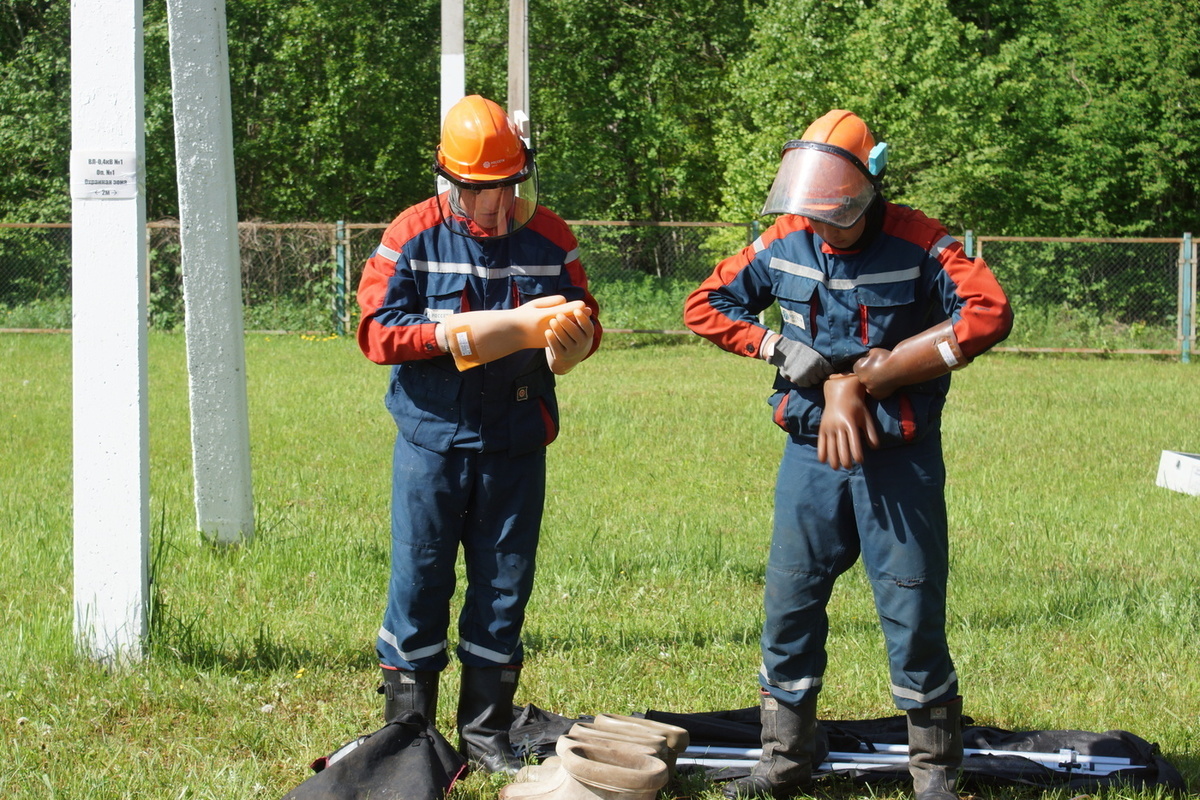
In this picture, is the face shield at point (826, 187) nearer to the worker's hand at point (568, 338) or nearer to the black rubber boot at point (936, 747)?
the worker's hand at point (568, 338)

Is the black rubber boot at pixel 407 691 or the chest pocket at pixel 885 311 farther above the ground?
the chest pocket at pixel 885 311

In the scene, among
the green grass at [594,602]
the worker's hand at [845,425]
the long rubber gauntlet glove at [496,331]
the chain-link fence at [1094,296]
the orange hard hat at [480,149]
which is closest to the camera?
the worker's hand at [845,425]

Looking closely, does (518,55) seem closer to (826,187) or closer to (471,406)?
(471,406)

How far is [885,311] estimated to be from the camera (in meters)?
3.57

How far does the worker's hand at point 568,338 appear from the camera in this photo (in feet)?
11.5

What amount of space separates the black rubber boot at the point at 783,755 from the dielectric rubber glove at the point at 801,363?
1.05m

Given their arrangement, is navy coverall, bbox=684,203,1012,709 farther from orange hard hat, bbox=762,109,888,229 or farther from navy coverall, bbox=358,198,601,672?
navy coverall, bbox=358,198,601,672

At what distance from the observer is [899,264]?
353 centimetres

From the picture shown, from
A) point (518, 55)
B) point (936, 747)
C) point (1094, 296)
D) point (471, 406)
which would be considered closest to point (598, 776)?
point (936, 747)

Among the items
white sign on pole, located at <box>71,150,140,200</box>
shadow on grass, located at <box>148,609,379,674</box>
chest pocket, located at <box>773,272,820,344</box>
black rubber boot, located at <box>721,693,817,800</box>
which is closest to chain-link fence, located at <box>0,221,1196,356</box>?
shadow on grass, located at <box>148,609,379,674</box>

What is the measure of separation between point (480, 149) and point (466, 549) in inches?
52.7

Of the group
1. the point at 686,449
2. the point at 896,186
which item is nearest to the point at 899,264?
the point at 686,449

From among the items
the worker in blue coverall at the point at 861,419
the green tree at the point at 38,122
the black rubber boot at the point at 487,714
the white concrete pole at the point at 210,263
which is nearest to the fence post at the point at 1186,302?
the white concrete pole at the point at 210,263

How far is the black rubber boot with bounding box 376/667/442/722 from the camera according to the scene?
3.86 m
